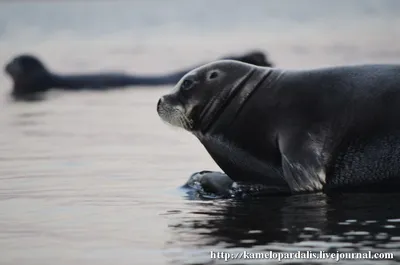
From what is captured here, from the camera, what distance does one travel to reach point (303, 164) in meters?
10.7

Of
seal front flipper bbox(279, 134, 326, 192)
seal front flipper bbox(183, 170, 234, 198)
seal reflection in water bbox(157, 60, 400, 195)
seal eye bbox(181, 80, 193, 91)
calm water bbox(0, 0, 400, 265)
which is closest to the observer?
calm water bbox(0, 0, 400, 265)

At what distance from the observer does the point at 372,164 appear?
10.9 m

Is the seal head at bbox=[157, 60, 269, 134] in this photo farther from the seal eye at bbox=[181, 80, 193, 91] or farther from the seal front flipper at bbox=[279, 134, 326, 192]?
the seal front flipper at bbox=[279, 134, 326, 192]

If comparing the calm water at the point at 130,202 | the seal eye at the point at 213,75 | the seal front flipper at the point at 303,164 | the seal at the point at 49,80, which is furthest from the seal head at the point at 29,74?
the seal front flipper at the point at 303,164

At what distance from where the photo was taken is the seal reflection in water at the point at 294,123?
35.6ft

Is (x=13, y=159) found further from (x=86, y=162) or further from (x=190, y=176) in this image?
(x=190, y=176)

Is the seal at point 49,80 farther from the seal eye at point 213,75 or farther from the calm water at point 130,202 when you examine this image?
the seal eye at point 213,75

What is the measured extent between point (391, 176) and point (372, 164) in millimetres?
171

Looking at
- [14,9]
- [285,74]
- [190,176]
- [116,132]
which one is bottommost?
[14,9]

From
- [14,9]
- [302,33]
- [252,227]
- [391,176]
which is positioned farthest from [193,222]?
[14,9]

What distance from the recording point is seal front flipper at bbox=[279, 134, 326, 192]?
10.8 m

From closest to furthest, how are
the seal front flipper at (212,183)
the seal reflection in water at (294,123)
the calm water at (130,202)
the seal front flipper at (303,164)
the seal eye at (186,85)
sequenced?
the calm water at (130,202) → the seal front flipper at (303,164) → the seal reflection in water at (294,123) → the seal front flipper at (212,183) → the seal eye at (186,85)

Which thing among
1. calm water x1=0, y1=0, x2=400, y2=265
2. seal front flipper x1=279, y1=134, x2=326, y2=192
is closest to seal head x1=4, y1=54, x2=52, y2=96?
calm water x1=0, y1=0, x2=400, y2=265

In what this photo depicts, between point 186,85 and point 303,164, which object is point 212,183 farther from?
point 303,164
